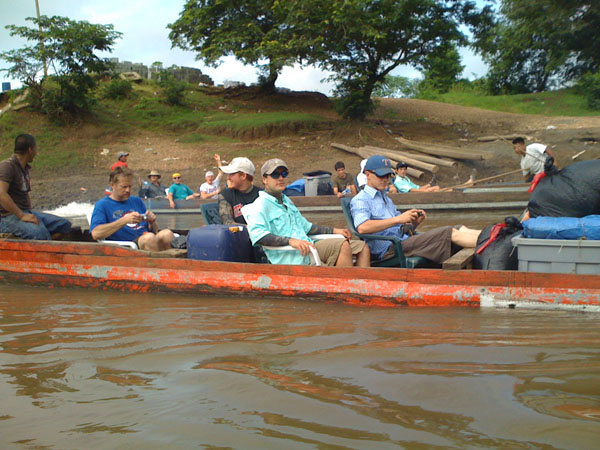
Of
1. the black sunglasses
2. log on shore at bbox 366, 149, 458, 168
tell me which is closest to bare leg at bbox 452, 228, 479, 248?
the black sunglasses

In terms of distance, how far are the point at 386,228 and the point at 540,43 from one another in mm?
24939

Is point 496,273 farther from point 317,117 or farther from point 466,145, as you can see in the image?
point 317,117

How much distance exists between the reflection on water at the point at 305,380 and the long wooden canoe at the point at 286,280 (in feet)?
0.50

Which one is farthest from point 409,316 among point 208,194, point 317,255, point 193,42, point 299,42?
point 193,42

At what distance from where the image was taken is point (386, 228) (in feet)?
16.0

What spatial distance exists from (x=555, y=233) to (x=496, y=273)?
513 millimetres

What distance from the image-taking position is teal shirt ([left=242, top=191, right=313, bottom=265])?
15.7ft

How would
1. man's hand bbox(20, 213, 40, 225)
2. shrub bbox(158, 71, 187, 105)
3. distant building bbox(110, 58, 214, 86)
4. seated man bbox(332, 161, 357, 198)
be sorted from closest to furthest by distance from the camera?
man's hand bbox(20, 213, 40, 225), seated man bbox(332, 161, 357, 198), shrub bbox(158, 71, 187, 105), distant building bbox(110, 58, 214, 86)

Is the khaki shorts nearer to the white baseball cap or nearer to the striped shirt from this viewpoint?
the striped shirt

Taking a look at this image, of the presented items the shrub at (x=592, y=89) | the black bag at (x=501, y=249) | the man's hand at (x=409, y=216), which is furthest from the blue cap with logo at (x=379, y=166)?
the shrub at (x=592, y=89)

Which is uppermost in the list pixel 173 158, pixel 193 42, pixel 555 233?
pixel 193 42

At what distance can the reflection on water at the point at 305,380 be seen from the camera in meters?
2.38

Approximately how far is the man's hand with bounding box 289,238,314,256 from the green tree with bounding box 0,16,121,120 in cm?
1909

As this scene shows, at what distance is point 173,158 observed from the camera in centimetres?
2012
